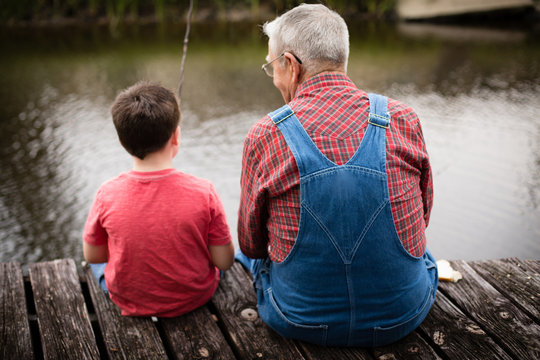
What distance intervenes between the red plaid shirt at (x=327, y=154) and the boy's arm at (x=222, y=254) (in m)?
0.30

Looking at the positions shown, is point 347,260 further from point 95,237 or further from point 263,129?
point 95,237

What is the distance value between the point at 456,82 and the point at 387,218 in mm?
6367

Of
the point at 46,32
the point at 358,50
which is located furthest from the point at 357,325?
the point at 46,32

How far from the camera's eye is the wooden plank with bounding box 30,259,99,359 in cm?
154

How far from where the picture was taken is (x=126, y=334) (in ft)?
5.31

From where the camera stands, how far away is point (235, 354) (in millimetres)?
1560

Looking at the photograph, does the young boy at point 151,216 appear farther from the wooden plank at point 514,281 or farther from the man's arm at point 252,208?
the wooden plank at point 514,281

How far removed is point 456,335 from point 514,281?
53 centimetres

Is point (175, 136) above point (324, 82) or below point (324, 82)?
below

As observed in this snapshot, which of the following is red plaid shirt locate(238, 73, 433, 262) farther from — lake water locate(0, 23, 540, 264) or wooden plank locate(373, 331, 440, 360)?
lake water locate(0, 23, 540, 264)

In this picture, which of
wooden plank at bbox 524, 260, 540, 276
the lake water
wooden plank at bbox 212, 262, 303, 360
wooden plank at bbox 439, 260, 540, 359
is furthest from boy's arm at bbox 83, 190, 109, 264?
wooden plank at bbox 524, 260, 540, 276

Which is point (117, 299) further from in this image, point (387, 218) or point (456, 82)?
point (456, 82)

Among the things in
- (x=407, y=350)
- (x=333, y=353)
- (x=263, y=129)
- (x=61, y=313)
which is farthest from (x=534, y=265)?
(x=61, y=313)

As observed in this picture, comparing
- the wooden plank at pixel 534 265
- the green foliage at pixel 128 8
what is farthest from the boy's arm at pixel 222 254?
the green foliage at pixel 128 8
